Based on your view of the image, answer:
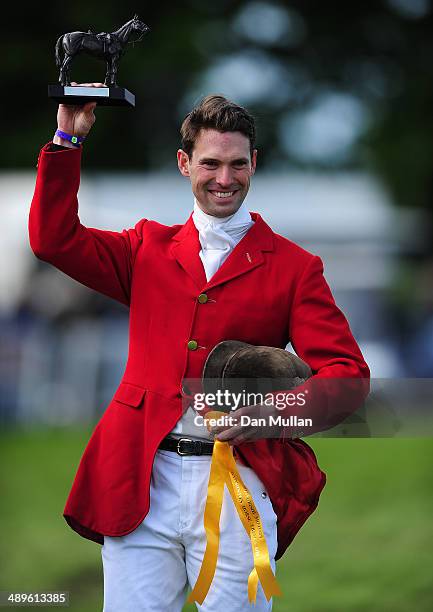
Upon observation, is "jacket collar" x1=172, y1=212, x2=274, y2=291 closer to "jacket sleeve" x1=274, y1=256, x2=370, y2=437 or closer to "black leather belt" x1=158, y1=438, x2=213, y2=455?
"jacket sleeve" x1=274, y1=256, x2=370, y2=437

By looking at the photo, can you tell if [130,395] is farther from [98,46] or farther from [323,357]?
[98,46]

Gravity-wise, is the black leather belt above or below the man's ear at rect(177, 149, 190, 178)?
below

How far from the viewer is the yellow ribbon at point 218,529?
7.75ft

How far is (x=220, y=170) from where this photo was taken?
8.09 feet

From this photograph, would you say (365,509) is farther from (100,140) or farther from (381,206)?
(100,140)

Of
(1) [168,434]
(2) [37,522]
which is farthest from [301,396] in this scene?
(2) [37,522]

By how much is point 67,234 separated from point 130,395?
418 mm

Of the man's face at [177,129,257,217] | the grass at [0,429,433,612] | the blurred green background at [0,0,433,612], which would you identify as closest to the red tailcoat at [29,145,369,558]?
the man's face at [177,129,257,217]

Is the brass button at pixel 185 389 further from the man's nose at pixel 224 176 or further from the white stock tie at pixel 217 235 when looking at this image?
the man's nose at pixel 224 176

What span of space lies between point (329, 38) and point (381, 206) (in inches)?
99.5

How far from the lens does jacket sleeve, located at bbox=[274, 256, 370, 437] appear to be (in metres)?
2.34

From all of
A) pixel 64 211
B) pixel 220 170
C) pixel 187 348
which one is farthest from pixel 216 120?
pixel 187 348

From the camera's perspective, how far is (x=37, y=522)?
18.7ft

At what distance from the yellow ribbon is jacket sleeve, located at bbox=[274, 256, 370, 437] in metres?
0.16
